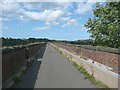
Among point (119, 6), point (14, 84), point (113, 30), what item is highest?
point (119, 6)

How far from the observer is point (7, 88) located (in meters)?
12.8

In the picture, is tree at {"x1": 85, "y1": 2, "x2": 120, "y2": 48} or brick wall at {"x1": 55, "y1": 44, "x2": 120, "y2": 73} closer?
brick wall at {"x1": 55, "y1": 44, "x2": 120, "y2": 73}

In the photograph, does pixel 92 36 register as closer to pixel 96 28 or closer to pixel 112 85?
pixel 96 28

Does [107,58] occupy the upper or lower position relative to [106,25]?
lower

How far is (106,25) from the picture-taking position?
36.3m

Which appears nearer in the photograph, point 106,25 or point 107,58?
point 107,58

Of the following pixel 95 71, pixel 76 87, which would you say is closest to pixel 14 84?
pixel 76 87

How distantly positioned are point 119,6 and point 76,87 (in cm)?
2140

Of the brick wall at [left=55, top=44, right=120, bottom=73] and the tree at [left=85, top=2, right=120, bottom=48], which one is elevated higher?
the tree at [left=85, top=2, right=120, bottom=48]

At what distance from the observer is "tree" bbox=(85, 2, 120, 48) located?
3266 cm

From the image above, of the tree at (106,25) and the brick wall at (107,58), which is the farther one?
the tree at (106,25)

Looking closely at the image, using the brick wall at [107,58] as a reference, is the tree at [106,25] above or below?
above

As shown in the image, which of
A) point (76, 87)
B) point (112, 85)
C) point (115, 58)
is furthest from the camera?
point (115, 58)

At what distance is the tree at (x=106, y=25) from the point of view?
3266 cm
